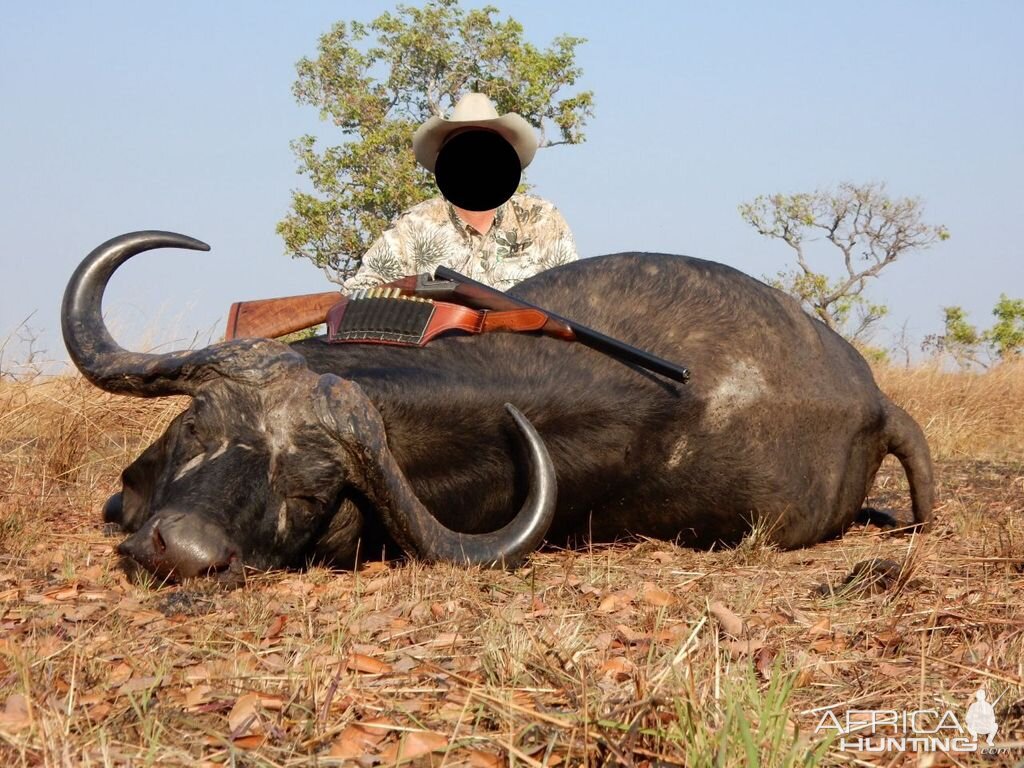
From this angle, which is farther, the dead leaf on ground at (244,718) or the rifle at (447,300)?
the rifle at (447,300)

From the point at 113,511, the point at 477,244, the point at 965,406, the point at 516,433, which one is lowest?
the point at 113,511

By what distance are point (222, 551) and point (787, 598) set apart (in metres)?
1.71

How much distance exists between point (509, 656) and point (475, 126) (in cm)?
543

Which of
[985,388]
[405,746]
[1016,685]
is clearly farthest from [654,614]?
[985,388]

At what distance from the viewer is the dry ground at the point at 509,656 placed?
7.13ft

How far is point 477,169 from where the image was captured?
754 cm

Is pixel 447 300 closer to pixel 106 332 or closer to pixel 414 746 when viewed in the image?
pixel 106 332

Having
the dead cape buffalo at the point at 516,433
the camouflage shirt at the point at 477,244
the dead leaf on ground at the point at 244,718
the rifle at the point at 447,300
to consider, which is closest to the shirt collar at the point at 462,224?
the camouflage shirt at the point at 477,244

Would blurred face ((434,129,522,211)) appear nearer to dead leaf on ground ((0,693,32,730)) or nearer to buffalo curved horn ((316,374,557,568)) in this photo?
buffalo curved horn ((316,374,557,568))

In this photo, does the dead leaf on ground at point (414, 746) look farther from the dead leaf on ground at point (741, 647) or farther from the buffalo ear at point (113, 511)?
the buffalo ear at point (113, 511)

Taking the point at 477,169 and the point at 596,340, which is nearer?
the point at 596,340

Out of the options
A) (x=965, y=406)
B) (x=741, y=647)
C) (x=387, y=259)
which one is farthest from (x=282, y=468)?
(x=965, y=406)

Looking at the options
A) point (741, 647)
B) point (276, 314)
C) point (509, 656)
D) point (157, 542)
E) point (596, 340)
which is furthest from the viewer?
point (276, 314)

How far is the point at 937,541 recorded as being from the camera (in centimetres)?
468
